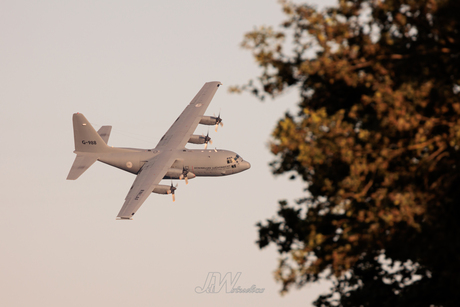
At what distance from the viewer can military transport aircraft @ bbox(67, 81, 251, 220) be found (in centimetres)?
6444

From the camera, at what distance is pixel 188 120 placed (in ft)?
239

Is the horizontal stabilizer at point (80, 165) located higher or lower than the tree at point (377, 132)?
higher

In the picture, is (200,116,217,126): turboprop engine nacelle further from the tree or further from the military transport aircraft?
the tree

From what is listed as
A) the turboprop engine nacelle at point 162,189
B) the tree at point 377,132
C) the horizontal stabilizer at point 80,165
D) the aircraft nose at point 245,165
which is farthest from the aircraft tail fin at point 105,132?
the tree at point 377,132

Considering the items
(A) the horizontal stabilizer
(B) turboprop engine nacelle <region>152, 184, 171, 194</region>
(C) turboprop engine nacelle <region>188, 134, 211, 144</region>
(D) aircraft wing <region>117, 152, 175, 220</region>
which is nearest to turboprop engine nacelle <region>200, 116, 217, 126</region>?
(C) turboprop engine nacelle <region>188, 134, 211, 144</region>

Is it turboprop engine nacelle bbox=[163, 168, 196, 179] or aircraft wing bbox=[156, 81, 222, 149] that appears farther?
aircraft wing bbox=[156, 81, 222, 149]

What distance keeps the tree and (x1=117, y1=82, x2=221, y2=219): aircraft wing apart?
3182 cm

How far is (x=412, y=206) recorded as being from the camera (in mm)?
27688

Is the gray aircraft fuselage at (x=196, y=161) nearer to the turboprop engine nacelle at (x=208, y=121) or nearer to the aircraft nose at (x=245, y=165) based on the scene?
the aircraft nose at (x=245, y=165)

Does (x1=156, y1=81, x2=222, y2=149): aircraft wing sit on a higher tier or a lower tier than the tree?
higher

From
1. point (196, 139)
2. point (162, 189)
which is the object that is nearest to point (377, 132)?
point (162, 189)

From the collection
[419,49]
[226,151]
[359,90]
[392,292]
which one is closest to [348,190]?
[359,90]

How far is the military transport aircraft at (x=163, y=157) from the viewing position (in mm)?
64438

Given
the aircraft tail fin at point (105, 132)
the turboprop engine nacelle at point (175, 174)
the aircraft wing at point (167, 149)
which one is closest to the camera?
the aircraft wing at point (167, 149)
